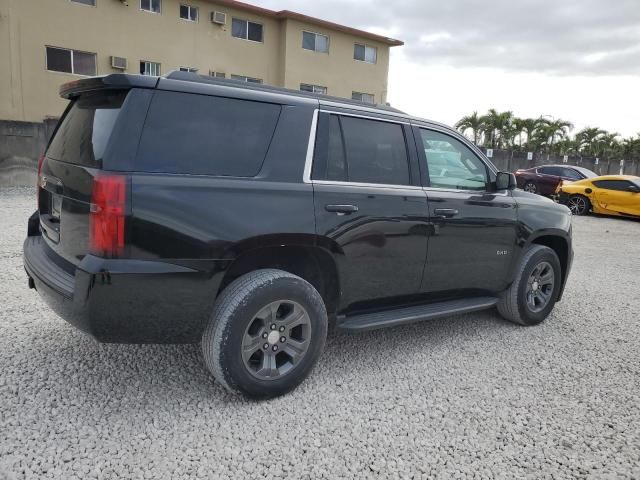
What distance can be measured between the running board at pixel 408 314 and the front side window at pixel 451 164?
941 millimetres

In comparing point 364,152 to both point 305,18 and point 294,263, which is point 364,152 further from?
point 305,18

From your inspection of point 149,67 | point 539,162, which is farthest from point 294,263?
point 539,162

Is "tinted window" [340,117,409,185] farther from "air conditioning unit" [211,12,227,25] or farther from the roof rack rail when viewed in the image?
"air conditioning unit" [211,12,227,25]

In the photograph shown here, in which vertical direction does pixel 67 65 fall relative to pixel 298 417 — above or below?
above

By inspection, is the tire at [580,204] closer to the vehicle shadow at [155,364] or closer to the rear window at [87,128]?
the vehicle shadow at [155,364]

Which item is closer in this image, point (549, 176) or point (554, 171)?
point (549, 176)

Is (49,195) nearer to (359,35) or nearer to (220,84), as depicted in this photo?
(220,84)

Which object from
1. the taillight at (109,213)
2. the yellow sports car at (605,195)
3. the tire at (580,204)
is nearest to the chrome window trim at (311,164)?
the taillight at (109,213)

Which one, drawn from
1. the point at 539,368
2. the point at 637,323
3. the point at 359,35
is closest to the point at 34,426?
the point at 539,368

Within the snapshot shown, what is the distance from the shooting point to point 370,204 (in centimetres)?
353

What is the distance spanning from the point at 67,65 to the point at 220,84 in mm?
19883

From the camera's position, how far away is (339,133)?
357cm

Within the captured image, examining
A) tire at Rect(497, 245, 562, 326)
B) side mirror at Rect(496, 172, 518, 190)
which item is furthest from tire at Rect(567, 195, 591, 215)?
side mirror at Rect(496, 172, 518, 190)

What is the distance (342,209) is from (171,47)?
70.2 feet
